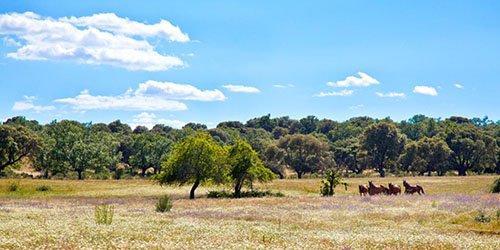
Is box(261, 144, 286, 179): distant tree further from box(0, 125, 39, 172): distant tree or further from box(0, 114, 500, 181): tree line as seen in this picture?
box(0, 125, 39, 172): distant tree

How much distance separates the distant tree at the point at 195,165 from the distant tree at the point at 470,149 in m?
83.8

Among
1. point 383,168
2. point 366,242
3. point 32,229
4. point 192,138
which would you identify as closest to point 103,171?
point 192,138

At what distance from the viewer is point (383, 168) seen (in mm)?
139875

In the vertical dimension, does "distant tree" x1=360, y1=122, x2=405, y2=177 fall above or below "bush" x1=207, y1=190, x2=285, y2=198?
above

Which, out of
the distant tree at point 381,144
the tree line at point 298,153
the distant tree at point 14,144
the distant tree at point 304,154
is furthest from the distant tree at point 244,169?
the distant tree at point 381,144

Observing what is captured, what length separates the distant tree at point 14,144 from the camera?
98250 millimetres

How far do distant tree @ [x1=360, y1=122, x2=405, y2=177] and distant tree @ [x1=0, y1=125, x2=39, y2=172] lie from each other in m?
84.2

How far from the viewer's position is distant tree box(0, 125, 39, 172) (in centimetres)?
9825

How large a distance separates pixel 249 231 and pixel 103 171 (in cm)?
9690

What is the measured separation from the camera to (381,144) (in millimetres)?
133250

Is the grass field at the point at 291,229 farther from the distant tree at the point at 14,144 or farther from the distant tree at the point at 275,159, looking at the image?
the distant tree at the point at 275,159

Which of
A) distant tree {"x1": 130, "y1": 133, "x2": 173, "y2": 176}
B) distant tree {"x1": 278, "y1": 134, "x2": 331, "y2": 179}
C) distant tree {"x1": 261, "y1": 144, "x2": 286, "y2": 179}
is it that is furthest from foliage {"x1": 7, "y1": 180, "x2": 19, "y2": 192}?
distant tree {"x1": 278, "y1": 134, "x2": 331, "y2": 179}

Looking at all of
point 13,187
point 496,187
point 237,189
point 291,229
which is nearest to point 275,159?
point 237,189

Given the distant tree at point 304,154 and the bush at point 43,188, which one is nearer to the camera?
the bush at point 43,188
